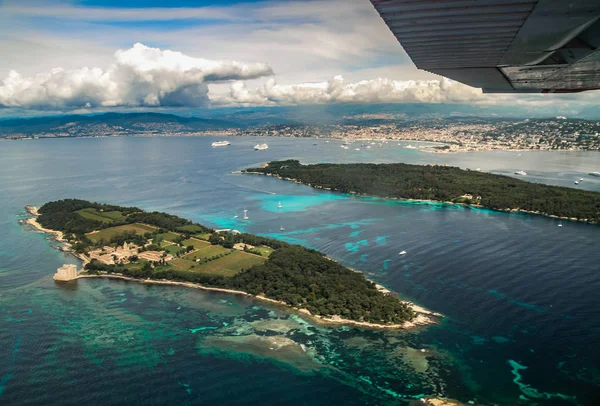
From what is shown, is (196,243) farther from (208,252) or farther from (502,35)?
(502,35)

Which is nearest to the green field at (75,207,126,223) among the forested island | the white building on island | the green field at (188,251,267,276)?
the white building on island

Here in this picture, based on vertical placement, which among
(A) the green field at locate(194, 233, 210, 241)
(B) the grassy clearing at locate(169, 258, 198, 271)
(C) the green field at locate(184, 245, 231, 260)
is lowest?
(B) the grassy clearing at locate(169, 258, 198, 271)

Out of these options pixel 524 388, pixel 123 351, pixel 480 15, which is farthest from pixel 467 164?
pixel 480 15

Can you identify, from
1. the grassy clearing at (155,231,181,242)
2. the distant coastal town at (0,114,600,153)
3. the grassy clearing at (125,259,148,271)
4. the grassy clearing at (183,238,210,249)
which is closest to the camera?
the grassy clearing at (125,259,148,271)

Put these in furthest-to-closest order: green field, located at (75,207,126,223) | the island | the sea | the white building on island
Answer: green field, located at (75,207,126,223), the white building on island, the island, the sea

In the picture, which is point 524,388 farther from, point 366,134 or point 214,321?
point 366,134

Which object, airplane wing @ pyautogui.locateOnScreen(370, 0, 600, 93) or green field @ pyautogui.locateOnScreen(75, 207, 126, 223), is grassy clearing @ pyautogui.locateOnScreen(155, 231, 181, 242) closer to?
green field @ pyautogui.locateOnScreen(75, 207, 126, 223)

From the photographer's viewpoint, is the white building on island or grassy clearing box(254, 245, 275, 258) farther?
grassy clearing box(254, 245, 275, 258)

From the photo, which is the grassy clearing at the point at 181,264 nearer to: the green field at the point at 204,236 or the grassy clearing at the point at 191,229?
the green field at the point at 204,236
